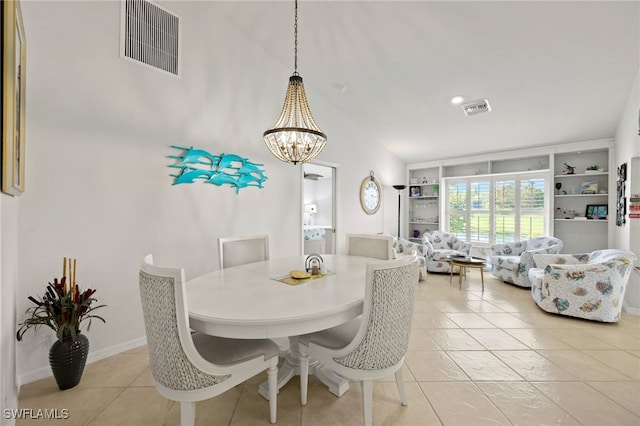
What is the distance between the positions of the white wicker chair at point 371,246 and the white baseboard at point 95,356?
2.15 meters

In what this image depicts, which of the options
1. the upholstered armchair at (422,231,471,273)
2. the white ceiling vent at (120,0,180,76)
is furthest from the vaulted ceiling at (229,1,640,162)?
the upholstered armchair at (422,231,471,273)

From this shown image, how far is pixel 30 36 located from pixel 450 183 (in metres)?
6.63

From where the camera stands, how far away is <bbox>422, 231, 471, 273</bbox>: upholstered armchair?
5.08m

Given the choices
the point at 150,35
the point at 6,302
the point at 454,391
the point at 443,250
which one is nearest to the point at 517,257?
the point at 443,250

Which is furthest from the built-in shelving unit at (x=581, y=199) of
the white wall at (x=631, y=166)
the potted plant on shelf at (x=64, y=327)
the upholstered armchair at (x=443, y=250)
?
the potted plant on shelf at (x=64, y=327)

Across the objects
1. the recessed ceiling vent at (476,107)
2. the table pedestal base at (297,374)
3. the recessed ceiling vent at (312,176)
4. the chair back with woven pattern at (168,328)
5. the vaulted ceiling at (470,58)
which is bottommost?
the table pedestal base at (297,374)

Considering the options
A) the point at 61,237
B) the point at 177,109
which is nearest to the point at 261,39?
A: the point at 177,109

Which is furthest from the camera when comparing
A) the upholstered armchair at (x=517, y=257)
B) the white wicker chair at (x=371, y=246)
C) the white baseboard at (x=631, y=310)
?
the upholstered armchair at (x=517, y=257)

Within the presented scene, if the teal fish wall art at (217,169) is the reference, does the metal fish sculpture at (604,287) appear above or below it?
below

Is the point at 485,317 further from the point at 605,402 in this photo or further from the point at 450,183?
the point at 450,183

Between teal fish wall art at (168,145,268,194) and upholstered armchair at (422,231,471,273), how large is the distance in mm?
3501

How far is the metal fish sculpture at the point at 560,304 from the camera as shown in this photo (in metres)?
3.05

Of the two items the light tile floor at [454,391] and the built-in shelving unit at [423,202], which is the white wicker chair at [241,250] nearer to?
the light tile floor at [454,391]

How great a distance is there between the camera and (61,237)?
206 centimetres
